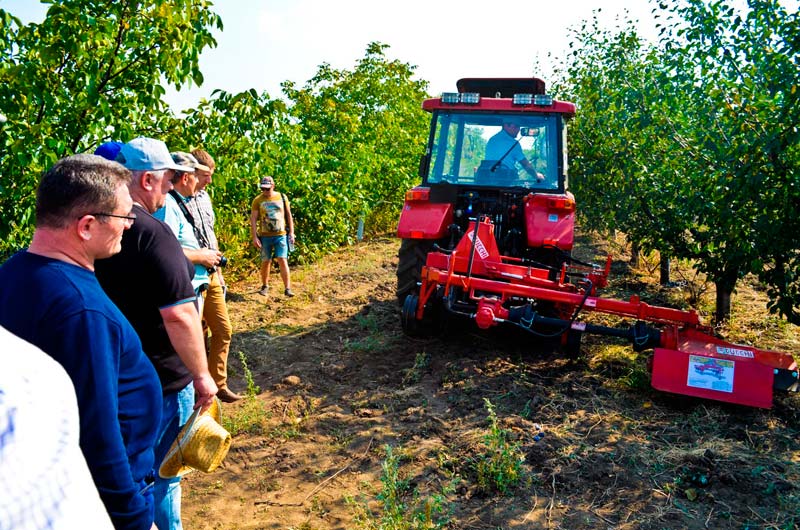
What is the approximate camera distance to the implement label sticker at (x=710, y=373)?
4004 mm

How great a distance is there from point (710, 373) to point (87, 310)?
3.83m

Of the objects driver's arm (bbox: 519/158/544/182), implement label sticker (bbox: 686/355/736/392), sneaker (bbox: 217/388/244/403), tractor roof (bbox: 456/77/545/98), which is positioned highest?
tractor roof (bbox: 456/77/545/98)

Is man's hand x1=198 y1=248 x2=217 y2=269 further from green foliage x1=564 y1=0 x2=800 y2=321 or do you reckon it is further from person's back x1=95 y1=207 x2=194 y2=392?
green foliage x1=564 y1=0 x2=800 y2=321

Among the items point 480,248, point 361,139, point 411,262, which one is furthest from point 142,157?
point 361,139

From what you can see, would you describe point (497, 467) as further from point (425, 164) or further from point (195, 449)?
point (425, 164)

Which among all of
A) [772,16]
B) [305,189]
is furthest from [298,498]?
[305,189]

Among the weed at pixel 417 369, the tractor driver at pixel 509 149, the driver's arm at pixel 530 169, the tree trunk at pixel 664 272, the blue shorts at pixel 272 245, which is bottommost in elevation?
the weed at pixel 417 369

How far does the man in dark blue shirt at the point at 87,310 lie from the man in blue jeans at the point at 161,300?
0.43 m

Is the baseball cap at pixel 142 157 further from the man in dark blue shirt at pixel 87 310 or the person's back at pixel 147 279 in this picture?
the man in dark blue shirt at pixel 87 310

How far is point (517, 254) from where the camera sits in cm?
561

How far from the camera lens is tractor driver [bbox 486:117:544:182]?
220 inches

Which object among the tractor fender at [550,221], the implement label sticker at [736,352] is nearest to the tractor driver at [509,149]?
the tractor fender at [550,221]

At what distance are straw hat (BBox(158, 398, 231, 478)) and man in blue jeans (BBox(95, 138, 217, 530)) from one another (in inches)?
4.4

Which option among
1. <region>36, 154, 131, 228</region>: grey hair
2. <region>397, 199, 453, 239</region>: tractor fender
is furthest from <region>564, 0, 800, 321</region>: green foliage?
<region>36, 154, 131, 228</region>: grey hair
